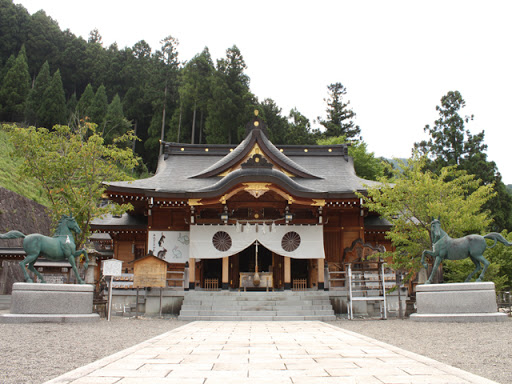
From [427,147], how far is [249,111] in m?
16.5

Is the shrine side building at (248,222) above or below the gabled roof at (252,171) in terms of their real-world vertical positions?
below

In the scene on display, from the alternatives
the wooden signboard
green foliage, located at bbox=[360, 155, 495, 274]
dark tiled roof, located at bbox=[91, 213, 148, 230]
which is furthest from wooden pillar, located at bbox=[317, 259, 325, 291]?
dark tiled roof, located at bbox=[91, 213, 148, 230]

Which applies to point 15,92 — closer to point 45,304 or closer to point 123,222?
point 123,222

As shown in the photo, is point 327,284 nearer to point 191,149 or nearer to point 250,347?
point 250,347

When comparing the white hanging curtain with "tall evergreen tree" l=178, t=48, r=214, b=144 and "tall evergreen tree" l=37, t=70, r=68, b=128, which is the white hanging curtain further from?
"tall evergreen tree" l=37, t=70, r=68, b=128

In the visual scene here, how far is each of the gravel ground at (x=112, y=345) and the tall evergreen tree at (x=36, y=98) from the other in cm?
3535

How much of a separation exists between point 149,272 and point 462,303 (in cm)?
891

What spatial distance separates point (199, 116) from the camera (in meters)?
44.9

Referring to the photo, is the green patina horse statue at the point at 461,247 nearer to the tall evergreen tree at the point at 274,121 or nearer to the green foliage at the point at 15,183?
the green foliage at the point at 15,183

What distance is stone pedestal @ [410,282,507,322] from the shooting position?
9.31 m

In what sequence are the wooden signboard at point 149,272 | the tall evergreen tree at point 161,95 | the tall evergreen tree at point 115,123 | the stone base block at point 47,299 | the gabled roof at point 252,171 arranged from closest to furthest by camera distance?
1. the stone base block at point 47,299
2. the wooden signboard at point 149,272
3. the gabled roof at point 252,171
4. the tall evergreen tree at point 115,123
5. the tall evergreen tree at point 161,95

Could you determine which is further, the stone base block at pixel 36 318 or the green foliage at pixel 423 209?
the green foliage at pixel 423 209

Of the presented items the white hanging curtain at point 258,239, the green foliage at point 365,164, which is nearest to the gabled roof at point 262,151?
the white hanging curtain at point 258,239

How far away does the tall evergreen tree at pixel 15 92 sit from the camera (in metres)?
38.6
